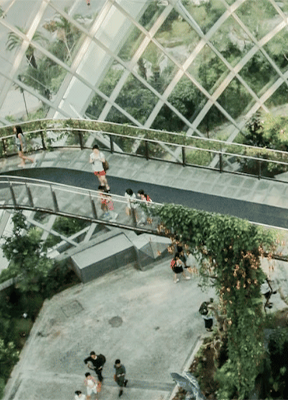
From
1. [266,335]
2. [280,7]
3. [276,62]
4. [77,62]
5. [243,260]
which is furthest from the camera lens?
[276,62]

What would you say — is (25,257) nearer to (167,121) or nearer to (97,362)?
(97,362)

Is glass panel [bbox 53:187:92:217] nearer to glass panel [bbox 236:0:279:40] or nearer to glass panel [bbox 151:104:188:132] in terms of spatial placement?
glass panel [bbox 151:104:188:132]

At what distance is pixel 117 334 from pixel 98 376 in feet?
A: 7.60

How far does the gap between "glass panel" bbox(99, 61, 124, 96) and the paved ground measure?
7.15 meters

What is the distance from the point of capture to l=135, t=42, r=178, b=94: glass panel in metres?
24.8

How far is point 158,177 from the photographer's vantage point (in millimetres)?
20922

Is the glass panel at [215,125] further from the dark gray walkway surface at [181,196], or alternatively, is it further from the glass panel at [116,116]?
the dark gray walkway surface at [181,196]

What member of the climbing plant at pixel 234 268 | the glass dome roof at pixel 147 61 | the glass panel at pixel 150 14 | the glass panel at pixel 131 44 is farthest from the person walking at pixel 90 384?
the glass panel at pixel 150 14

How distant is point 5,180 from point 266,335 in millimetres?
9606

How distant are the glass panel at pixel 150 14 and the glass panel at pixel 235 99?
183 inches

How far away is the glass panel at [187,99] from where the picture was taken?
85.1 ft

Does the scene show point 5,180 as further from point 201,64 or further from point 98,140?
point 201,64

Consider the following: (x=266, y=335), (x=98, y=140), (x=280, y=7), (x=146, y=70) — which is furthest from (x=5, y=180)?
(x=280, y=7)

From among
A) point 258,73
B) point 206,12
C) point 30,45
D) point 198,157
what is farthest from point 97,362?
point 258,73
